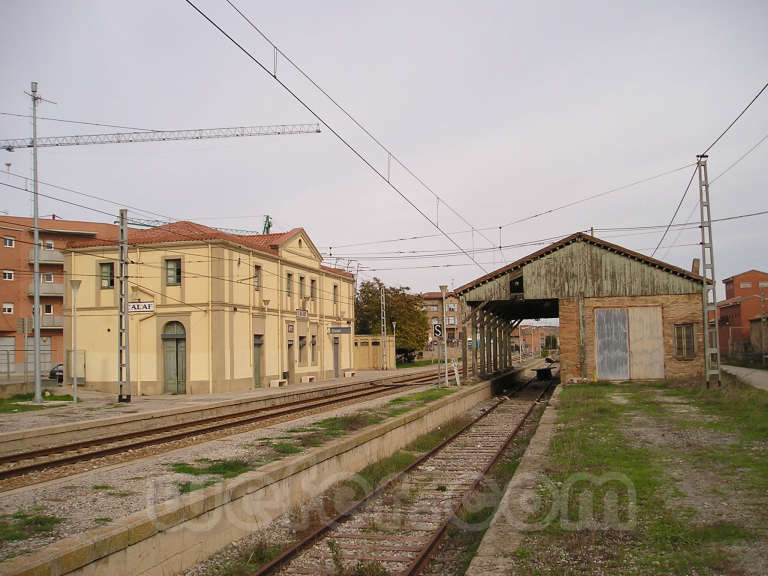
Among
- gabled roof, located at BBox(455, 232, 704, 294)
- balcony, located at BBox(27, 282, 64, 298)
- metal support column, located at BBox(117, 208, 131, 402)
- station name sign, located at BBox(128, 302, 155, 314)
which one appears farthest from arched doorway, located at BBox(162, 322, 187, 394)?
balcony, located at BBox(27, 282, 64, 298)

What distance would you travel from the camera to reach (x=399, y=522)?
852 centimetres

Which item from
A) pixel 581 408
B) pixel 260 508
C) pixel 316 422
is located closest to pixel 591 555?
pixel 260 508

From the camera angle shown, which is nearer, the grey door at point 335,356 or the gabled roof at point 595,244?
the gabled roof at point 595,244

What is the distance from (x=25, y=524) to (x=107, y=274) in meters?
25.6

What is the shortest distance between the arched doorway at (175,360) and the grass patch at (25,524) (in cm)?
2204

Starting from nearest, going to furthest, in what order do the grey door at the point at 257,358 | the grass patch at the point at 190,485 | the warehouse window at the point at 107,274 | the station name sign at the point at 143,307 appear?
the grass patch at the point at 190,485 < the station name sign at the point at 143,307 < the warehouse window at the point at 107,274 < the grey door at the point at 257,358

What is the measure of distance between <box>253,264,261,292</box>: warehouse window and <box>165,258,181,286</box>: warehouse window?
367 centimetres

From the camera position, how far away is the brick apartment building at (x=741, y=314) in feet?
175

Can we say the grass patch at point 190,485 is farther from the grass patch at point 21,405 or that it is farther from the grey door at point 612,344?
the grey door at point 612,344

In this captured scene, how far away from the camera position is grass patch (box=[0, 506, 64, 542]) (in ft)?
20.2

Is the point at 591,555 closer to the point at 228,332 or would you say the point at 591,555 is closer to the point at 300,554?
the point at 300,554

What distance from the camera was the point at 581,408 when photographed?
59.8 feet

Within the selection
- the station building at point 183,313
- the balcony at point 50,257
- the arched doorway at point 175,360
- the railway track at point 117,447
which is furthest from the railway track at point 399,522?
the balcony at point 50,257

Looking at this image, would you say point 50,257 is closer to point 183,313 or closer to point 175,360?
point 183,313
